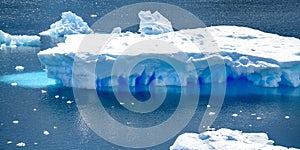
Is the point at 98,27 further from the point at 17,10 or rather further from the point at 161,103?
the point at 161,103

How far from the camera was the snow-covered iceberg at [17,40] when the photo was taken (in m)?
18.7

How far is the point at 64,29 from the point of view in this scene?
1936 cm

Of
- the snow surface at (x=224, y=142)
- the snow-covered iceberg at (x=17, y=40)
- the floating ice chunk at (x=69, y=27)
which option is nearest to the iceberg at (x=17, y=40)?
the snow-covered iceberg at (x=17, y=40)

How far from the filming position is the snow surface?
9.96m

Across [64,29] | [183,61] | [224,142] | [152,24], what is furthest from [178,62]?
[64,29]

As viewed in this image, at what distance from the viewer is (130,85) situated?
1462 cm

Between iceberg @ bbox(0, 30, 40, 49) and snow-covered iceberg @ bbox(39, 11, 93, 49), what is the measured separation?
33 cm

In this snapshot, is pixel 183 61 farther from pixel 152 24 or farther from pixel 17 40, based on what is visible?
pixel 17 40

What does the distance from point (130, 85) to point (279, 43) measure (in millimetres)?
3924

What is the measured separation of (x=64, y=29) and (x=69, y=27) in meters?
0.51

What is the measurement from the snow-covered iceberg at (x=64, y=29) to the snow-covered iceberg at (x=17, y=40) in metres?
0.33

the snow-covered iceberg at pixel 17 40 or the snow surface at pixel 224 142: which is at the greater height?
the snow surface at pixel 224 142

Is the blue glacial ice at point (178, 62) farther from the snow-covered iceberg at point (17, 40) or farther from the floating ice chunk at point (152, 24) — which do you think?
the snow-covered iceberg at point (17, 40)

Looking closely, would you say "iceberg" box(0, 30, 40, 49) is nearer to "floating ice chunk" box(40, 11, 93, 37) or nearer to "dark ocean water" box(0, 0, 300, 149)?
"dark ocean water" box(0, 0, 300, 149)
